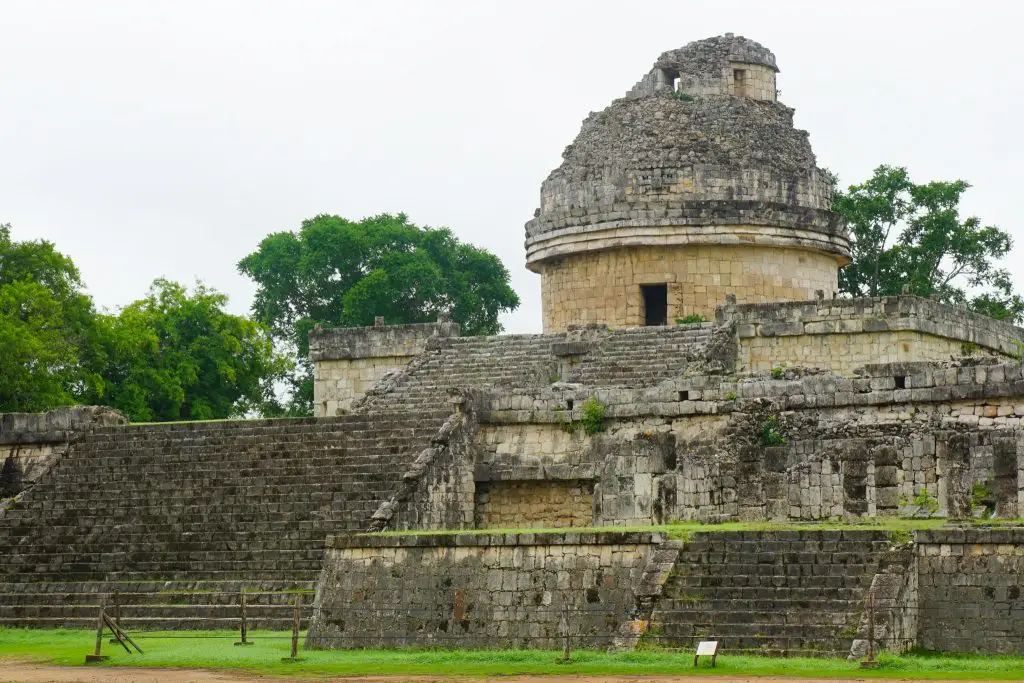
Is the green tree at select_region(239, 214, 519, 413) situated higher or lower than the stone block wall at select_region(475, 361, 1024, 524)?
higher

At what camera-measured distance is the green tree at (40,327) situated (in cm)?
4016

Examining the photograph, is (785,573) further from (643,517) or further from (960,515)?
(643,517)

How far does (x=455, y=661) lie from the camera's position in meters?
23.4

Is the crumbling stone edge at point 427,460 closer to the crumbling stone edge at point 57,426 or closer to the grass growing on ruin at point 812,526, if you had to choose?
the grass growing on ruin at point 812,526

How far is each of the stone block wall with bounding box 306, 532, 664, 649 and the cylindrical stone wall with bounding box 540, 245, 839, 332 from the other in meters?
14.1

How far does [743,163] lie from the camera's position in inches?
1561

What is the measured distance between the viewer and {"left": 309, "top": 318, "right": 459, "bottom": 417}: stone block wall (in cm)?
3950

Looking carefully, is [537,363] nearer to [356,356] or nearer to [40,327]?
[356,356]

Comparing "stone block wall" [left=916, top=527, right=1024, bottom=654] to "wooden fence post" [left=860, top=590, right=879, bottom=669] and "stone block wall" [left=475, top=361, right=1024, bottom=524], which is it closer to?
"wooden fence post" [left=860, top=590, right=879, bottom=669]

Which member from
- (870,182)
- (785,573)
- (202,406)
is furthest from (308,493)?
(870,182)

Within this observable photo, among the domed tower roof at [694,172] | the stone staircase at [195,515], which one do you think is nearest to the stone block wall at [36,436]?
the stone staircase at [195,515]

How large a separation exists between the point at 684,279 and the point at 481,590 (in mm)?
15468

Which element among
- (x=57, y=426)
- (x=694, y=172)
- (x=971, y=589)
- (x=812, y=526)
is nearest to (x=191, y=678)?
(x=812, y=526)

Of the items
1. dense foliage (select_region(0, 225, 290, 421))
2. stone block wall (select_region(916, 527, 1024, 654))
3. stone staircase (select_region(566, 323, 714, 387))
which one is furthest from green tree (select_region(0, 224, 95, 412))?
stone block wall (select_region(916, 527, 1024, 654))
